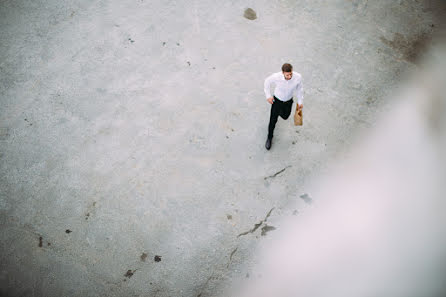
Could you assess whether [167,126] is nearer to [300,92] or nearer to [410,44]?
[300,92]

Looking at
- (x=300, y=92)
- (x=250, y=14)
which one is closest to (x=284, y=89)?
(x=300, y=92)

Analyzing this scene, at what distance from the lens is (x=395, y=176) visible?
394 cm

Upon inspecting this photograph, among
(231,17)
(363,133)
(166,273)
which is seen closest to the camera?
(166,273)

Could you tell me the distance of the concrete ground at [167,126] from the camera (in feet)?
11.7

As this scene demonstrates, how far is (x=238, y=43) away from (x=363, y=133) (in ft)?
9.02

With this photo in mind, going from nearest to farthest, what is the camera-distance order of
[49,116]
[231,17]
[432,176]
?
[432,176] < [49,116] < [231,17]

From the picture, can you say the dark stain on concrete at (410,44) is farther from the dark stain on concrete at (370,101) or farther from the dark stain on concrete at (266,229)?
the dark stain on concrete at (266,229)

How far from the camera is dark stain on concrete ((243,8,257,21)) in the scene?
5559mm

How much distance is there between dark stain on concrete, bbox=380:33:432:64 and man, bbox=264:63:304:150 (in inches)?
112

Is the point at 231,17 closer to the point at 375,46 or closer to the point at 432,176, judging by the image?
the point at 375,46

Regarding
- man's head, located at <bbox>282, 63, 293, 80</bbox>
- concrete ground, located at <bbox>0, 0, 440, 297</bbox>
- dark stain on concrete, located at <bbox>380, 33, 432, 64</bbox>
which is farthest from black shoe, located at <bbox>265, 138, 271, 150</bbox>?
dark stain on concrete, located at <bbox>380, 33, 432, 64</bbox>

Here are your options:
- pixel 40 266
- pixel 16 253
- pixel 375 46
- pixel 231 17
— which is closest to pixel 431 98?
pixel 375 46

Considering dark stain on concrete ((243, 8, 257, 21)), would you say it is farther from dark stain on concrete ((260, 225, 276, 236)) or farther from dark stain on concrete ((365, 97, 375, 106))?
dark stain on concrete ((260, 225, 276, 236))

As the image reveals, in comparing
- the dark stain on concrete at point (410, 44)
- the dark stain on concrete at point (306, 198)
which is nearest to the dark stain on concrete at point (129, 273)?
the dark stain on concrete at point (306, 198)
